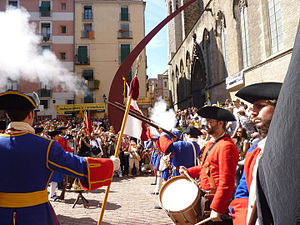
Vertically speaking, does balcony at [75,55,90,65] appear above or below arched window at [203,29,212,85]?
above

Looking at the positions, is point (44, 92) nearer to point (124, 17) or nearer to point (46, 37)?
point (46, 37)

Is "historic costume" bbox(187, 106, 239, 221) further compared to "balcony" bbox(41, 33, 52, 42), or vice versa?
"balcony" bbox(41, 33, 52, 42)

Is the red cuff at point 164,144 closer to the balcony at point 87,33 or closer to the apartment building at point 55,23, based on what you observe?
the apartment building at point 55,23

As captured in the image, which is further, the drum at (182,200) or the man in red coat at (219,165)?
the drum at (182,200)

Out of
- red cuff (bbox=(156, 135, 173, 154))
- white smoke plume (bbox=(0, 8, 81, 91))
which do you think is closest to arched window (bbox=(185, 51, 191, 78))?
white smoke plume (bbox=(0, 8, 81, 91))

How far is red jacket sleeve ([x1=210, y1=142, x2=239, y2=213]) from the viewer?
2.40 meters

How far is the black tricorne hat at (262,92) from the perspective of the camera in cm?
166

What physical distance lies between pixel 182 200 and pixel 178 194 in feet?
0.48

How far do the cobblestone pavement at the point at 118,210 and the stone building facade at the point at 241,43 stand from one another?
8341 millimetres

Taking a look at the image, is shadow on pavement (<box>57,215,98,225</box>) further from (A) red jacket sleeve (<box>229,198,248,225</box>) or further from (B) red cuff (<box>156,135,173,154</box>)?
(A) red jacket sleeve (<box>229,198,248,225</box>)

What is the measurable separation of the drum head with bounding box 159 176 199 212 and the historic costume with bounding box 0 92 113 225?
40.0 inches

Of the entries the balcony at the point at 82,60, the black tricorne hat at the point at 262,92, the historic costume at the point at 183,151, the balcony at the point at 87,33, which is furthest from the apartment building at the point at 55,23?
the black tricorne hat at the point at 262,92

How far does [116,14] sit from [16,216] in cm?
3464

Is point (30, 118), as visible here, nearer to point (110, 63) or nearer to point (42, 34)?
point (110, 63)
